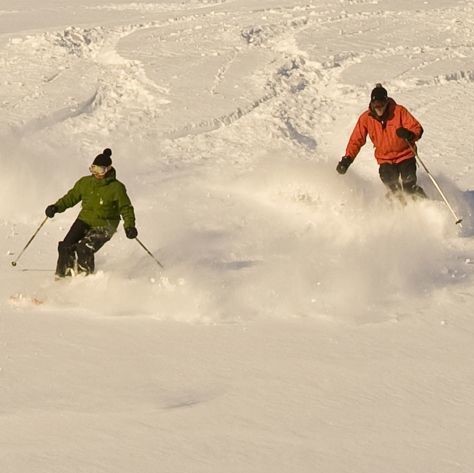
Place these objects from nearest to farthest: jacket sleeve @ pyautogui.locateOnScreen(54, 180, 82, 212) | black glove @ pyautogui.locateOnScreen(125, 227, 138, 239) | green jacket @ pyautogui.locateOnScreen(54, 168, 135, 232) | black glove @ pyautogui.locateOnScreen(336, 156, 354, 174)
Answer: black glove @ pyautogui.locateOnScreen(125, 227, 138, 239) < green jacket @ pyautogui.locateOnScreen(54, 168, 135, 232) < jacket sleeve @ pyautogui.locateOnScreen(54, 180, 82, 212) < black glove @ pyautogui.locateOnScreen(336, 156, 354, 174)

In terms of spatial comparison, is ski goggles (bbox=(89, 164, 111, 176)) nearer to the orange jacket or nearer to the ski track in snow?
the ski track in snow

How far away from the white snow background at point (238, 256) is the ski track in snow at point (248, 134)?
0.04m

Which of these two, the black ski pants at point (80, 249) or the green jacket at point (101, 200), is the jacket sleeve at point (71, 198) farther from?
the black ski pants at point (80, 249)

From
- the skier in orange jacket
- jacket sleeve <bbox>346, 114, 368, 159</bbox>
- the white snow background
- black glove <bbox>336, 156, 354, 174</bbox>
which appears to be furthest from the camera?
jacket sleeve <bbox>346, 114, 368, 159</bbox>

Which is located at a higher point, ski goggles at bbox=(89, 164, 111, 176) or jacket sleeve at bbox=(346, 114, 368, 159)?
ski goggles at bbox=(89, 164, 111, 176)

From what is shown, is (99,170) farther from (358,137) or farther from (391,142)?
(391,142)

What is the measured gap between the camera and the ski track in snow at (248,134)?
9.59 meters

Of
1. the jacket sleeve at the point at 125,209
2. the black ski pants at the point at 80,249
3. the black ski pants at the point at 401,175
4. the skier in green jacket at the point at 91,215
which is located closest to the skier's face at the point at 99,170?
the skier in green jacket at the point at 91,215

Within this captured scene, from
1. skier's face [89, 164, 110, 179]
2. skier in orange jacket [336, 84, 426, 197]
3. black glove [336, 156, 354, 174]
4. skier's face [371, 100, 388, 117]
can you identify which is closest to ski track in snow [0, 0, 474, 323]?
skier in orange jacket [336, 84, 426, 197]

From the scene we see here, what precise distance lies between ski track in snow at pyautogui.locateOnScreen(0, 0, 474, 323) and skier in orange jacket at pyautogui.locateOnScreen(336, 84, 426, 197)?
1.13ft

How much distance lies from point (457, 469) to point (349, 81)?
11.4 meters

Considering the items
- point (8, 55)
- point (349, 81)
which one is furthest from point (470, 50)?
point (8, 55)

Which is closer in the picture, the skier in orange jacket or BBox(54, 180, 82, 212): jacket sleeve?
BBox(54, 180, 82, 212): jacket sleeve

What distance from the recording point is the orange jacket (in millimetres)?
11047
